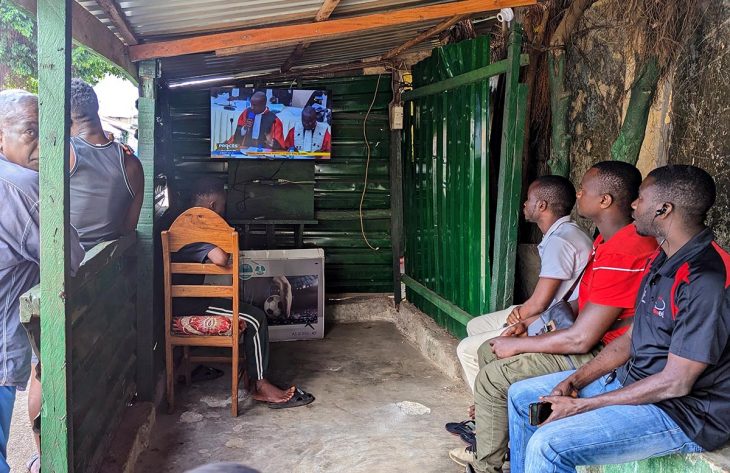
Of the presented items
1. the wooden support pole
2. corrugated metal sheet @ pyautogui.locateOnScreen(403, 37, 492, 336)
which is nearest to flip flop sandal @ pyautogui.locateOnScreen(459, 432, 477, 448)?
corrugated metal sheet @ pyautogui.locateOnScreen(403, 37, 492, 336)

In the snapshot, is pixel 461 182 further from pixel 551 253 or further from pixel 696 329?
pixel 696 329

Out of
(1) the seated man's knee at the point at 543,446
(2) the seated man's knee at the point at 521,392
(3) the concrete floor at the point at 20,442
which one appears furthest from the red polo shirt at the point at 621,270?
(3) the concrete floor at the point at 20,442

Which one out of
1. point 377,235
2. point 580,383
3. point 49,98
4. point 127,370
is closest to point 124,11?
point 49,98

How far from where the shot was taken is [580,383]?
2.62m

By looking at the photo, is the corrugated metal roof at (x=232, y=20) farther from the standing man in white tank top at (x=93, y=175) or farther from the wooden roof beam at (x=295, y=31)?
the standing man in white tank top at (x=93, y=175)

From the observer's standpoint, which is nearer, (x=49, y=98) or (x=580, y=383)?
(x=49, y=98)

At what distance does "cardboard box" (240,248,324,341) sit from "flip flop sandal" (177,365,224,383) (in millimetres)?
933

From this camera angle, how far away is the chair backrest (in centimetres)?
397

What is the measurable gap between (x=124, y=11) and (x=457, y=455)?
291 centimetres

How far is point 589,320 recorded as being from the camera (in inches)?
108

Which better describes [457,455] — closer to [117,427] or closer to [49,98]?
[117,427]

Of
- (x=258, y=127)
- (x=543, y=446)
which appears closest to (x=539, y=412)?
(x=543, y=446)

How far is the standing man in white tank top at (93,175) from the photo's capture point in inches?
125

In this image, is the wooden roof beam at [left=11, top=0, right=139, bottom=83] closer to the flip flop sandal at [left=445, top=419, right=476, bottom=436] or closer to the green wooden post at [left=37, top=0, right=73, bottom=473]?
the green wooden post at [left=37, top=0, right=73, bottom=473]
